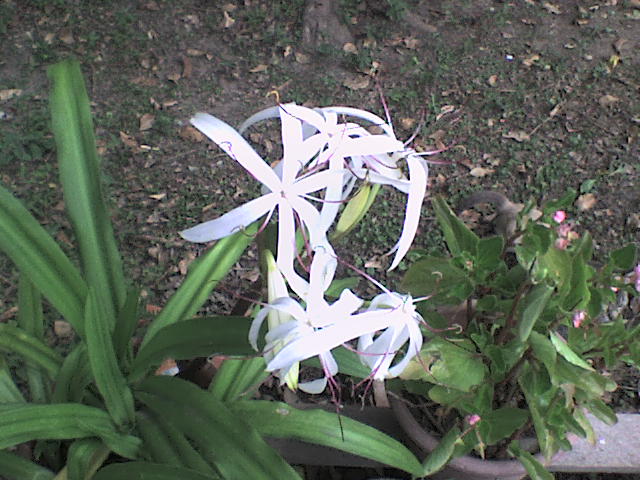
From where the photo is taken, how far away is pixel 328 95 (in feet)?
7.63

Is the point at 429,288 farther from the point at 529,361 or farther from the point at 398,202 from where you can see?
the point at 398,202

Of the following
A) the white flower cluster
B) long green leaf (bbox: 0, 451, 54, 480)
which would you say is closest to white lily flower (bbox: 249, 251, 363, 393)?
the white flower cluster

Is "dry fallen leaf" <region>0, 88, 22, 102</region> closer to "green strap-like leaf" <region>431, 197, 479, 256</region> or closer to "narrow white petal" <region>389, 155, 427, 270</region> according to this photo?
"green strap-like leaf" <region>431, 197, 479, 256</region>

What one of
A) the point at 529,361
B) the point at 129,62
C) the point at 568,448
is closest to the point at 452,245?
the point at 529,361

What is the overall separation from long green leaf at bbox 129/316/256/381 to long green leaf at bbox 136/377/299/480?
6 cm

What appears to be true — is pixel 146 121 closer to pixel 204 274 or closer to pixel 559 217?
pixel 204 274

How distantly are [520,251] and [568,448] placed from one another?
0.34 metres

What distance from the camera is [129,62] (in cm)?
240

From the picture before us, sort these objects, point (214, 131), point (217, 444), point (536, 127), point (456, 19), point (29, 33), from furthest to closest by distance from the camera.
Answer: point (456, 19) < point (29, 33) < point (536, 127) < point (217, 444) < point (214, 131)

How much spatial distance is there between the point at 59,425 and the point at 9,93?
5.58ft

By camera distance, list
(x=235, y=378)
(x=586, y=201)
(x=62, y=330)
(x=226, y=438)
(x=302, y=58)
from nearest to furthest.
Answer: (x=226, y=438)
(x=235, y=378)
(x=62, y=330)
(x=586, y=201)
(x=302, y=58)

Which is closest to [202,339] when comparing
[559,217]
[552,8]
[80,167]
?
[80,167]

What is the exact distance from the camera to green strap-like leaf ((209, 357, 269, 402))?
1.11 metres

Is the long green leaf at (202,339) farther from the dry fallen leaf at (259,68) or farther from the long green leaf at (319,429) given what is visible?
the dry fallen leaf at (259,68)
